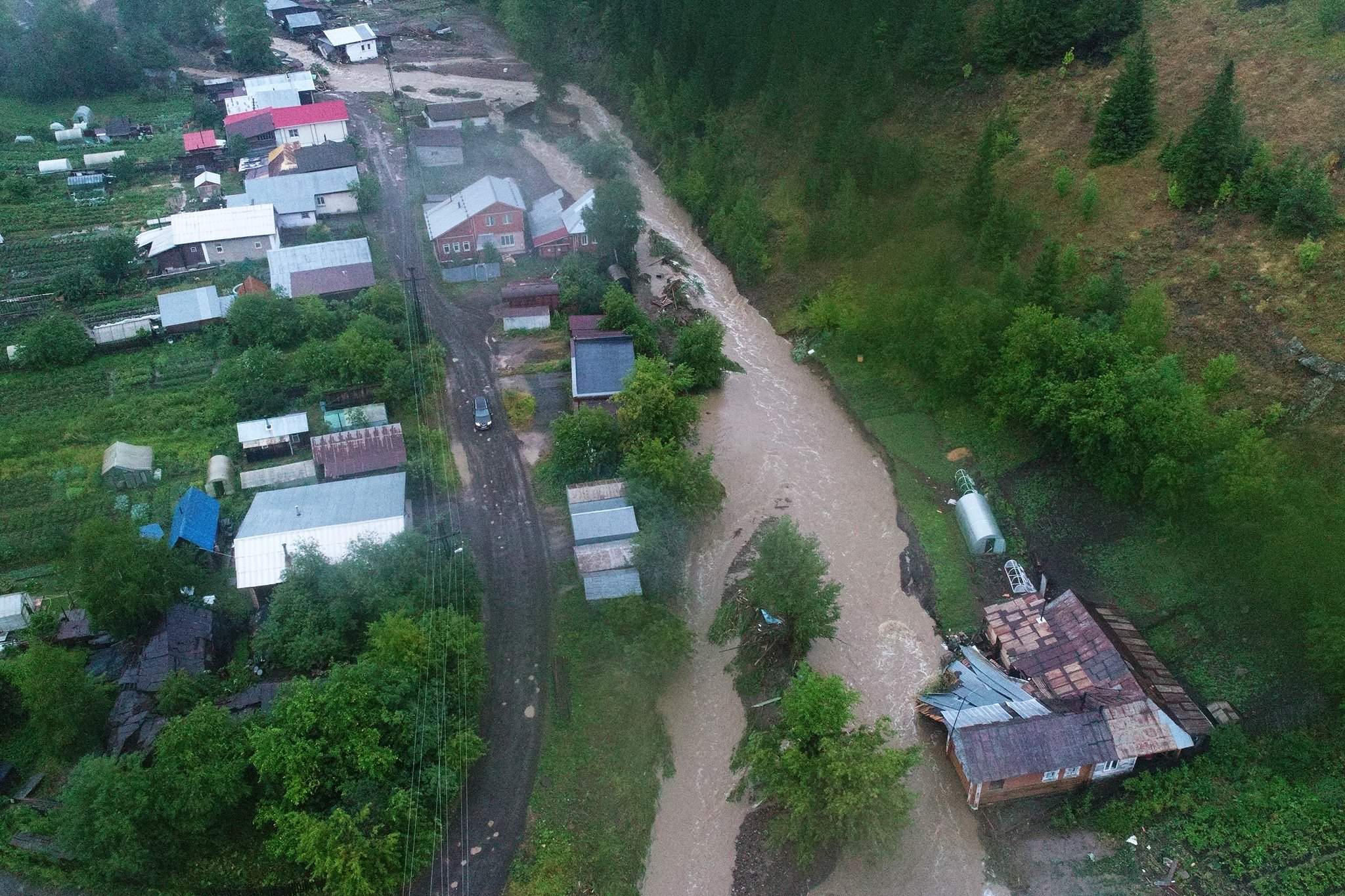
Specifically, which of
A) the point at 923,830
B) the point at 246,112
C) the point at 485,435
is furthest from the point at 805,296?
the point at 246,112

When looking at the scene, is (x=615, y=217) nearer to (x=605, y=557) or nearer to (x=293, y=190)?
(x=293, y=190)

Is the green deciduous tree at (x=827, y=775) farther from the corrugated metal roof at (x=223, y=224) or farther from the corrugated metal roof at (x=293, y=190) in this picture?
the corrugated metal roof at (x=293, y=190)

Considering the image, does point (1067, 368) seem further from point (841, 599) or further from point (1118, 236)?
point (841, 599)

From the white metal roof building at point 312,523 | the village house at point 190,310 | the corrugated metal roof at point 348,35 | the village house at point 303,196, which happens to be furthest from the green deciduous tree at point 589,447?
the corrugated metal roof at point 348,35

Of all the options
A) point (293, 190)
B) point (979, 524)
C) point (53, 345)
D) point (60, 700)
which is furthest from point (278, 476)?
point (979, 524)

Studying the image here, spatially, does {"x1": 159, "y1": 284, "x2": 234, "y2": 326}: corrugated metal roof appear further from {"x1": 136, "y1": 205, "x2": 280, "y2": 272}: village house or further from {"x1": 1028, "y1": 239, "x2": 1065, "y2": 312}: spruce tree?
{"x1": 1028, "y1": 239, "x2": 1065, "y2": 312}: spruce tree

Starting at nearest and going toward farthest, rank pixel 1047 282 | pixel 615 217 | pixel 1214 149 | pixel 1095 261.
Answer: pixel 1047 282
pixel 1214 149
pixel 1095 261
pixel 615 217
